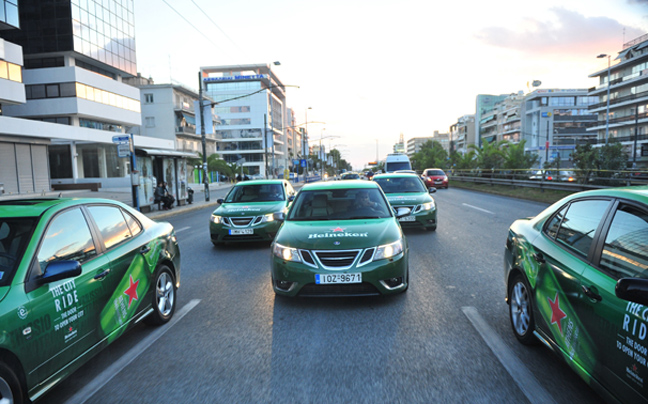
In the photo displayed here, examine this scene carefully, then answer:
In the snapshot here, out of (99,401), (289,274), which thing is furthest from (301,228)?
(99,401)

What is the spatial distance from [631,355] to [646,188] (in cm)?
127

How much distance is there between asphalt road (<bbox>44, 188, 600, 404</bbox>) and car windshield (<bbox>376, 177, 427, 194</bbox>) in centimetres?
609

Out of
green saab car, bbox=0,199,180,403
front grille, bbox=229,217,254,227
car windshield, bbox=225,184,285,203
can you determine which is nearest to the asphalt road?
green saab car, bbox=0,199,180,403

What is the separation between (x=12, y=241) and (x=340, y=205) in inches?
167

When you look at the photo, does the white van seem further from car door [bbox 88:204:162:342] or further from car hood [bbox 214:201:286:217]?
car door [bbox 88:204:162:342]

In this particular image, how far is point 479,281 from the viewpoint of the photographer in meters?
6.24

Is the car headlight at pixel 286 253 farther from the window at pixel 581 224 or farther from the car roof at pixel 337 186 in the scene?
the window at pixel 581 224

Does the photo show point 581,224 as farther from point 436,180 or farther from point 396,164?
point 436,180

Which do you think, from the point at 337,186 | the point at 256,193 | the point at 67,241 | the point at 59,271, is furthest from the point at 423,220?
the point at 59,271

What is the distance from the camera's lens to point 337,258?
4.98 meters

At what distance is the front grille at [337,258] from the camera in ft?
16.3

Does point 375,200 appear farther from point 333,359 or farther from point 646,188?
point 646,188

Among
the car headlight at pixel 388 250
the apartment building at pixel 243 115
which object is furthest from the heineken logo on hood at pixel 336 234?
the apartment building at pixel 243 115

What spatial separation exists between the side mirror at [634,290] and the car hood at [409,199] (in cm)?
883
